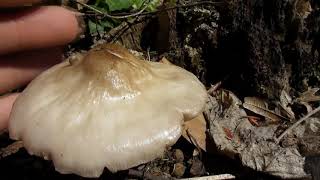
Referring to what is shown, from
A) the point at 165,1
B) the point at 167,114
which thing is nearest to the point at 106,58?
the point at 167,114

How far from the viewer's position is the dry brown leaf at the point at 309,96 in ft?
15.8

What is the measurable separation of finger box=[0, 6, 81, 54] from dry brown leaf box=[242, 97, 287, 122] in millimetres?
1542

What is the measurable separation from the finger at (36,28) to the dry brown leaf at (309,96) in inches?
76.4

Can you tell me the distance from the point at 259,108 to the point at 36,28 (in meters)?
1.91

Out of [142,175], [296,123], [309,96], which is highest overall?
[309,96]

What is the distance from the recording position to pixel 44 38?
14.3 feet

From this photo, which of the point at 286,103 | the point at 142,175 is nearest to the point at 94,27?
the point at 142,175

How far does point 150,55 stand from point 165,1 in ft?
2.02

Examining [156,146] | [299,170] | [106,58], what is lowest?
[299,170]

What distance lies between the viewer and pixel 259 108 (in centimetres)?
486

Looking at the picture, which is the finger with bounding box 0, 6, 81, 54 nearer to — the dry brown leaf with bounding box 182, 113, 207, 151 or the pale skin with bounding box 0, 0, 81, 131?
the pale skin with bounding box 0, 0, 81, 131

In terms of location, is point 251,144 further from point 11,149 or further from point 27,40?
point 11,149

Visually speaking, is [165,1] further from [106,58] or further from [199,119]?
[106,58]

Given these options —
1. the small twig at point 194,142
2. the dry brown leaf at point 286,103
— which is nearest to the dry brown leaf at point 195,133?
the small twig at point 194,142
